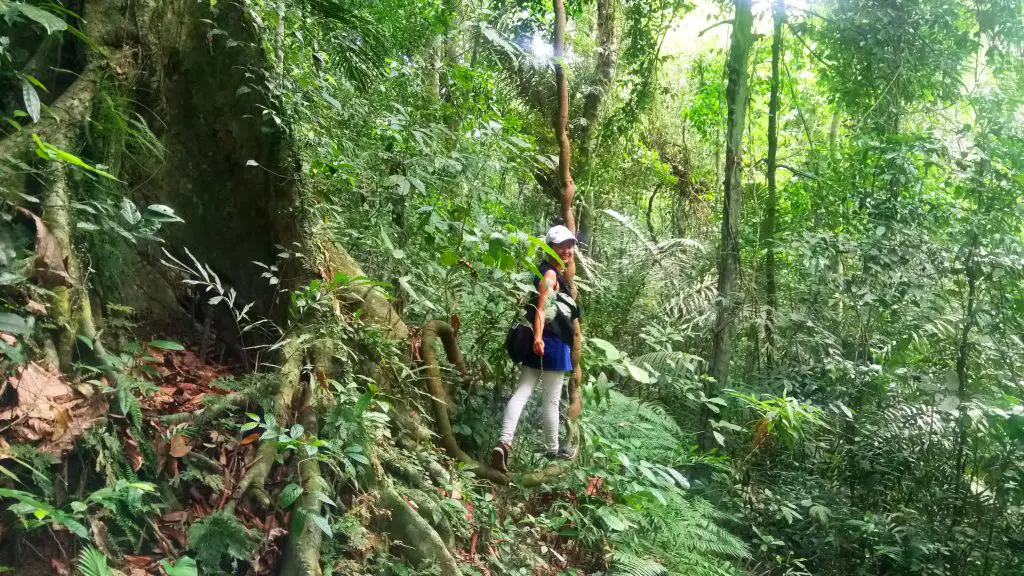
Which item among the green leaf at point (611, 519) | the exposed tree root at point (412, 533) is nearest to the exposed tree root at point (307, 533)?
the exposed tree root at point (412, 533)

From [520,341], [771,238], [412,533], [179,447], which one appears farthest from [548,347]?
[771,238]

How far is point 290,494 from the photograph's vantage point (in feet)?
9.77

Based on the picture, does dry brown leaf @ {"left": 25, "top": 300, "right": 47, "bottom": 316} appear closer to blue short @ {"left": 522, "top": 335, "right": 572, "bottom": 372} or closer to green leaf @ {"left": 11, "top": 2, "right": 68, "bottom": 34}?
green leaf @ {"left": 11, "top": 2, "right": 68, "bottom": 34}

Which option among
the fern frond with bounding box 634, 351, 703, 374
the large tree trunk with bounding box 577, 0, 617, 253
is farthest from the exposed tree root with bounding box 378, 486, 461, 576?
the large tree trunk with bounding box 577, 0, 617, 253

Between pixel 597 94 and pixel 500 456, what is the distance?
7595 mm

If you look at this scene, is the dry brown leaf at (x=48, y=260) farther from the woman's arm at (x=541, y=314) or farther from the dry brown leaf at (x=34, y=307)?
the woman's arm at (x=541, y=314)

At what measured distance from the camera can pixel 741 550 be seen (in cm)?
493

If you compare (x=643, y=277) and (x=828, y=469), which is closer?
(x=828, y=469)

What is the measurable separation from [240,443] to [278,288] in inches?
37.6

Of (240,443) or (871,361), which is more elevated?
(240,443)

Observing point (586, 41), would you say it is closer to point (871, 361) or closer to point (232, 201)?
point (871, 361)

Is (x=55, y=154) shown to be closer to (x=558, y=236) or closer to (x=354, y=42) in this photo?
(x=558, y=236)

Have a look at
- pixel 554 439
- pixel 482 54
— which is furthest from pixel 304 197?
pixel 482 54

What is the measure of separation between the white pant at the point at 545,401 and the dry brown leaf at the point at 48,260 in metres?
2.65
